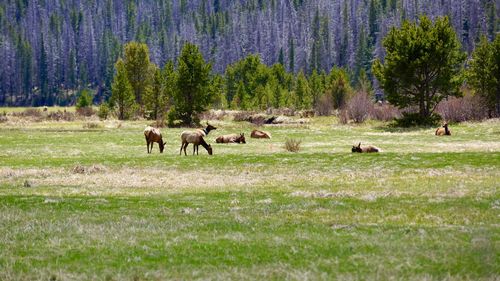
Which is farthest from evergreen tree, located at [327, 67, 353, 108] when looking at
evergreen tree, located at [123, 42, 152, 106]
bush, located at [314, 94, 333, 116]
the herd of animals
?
the herd of animals

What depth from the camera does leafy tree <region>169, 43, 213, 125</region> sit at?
243ft

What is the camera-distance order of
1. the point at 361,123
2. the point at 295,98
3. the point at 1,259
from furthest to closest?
the point at 295,98
the point at 361,123
the point at 1,259

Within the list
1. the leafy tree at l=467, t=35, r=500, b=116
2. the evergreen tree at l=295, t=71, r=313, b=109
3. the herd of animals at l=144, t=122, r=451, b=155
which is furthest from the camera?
the evergreen tree at l=295, t=71, r=313, b=109

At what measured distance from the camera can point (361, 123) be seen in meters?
68.6

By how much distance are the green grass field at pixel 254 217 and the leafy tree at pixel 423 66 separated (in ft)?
110

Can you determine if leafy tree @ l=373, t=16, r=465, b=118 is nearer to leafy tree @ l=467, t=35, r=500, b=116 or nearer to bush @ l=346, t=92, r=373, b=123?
leafy tree @ l=467, t=35, r=500, b=116

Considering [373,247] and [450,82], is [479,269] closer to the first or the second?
[373,247]

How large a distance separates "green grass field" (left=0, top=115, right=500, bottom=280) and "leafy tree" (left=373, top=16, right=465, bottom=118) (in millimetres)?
33405

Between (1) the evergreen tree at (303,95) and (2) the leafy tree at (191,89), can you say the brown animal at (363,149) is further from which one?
(1) the evergreen tree at (303,95)

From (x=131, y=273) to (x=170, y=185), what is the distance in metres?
14.3

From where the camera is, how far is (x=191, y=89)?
75.1 m

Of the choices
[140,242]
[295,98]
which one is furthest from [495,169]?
[295,98]

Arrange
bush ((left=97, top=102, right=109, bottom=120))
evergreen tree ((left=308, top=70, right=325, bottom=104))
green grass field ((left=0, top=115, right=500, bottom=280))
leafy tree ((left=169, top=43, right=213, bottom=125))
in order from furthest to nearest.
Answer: evergreen tree ((left=308, top=70, right=325, bottom=104)) < bush ((left=97, top=102, right=109, bottom=120)) < leafy tree ((left=169, top=43, right=213, bottom=125)) < green grass field ((left=0, top=115, right=500, bottom=280))

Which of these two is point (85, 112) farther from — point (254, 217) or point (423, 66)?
point (254, 217)
